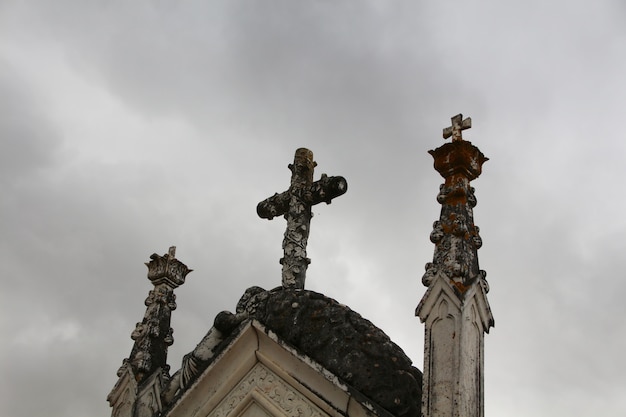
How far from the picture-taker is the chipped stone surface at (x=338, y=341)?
6387mm

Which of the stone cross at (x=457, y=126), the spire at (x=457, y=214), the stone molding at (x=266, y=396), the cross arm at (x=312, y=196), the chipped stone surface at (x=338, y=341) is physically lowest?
the stone molding at (x=266, y=396)

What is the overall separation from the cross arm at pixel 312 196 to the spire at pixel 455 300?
2114 mm

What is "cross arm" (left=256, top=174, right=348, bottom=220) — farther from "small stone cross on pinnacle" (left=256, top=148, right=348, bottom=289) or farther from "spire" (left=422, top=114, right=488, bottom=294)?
"spire" (left=422, top=114, right=488, bottom=294)

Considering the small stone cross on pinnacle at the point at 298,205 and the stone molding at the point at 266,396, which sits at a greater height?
the small stone cross on pinnacle at the point at 298,205

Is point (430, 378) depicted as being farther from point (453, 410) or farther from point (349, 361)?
point (349, 361)

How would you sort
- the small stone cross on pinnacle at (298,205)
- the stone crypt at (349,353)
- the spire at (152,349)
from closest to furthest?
the stone crypt at (349,353), the spire at (152,349), the small stone cross on pinnacle at (298,205)

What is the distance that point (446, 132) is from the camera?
24.4ft

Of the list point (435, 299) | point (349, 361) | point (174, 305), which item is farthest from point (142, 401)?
point (435, 299)

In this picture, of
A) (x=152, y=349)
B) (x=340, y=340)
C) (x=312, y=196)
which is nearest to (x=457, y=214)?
(x=340, y=340)

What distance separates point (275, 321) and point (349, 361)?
0.91 meters

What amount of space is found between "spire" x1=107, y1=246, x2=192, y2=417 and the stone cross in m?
4.11

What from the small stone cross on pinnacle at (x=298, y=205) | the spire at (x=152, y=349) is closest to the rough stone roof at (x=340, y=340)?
the small stone cross on pinnacle at (x=298, y=205)

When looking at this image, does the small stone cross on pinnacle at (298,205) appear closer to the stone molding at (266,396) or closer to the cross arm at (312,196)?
the cross arm at (312,196)

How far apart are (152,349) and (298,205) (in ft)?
7.85
